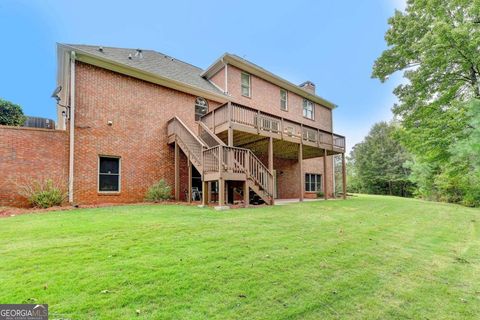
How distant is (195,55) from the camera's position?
119ft

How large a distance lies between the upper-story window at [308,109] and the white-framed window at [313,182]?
4636mm

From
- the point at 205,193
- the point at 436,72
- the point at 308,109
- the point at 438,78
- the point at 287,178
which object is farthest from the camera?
the point at 308,109

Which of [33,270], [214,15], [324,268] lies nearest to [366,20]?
[214,15]

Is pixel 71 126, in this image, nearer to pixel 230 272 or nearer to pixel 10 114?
pixel 10 114

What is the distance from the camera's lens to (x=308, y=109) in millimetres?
19812

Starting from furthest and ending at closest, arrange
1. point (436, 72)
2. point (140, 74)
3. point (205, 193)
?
point (436, 72)
point (140, 74)
point (205, 193)

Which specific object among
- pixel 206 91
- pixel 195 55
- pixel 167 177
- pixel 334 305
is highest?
pixel 195 55

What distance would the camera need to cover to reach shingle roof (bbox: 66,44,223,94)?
11523 millimetres

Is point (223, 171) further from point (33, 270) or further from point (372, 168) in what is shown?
point (372, 168)

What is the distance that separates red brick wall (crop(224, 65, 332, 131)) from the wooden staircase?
463 centimetres

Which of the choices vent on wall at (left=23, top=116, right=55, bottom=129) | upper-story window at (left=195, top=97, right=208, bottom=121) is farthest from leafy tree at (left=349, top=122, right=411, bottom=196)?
vent on wall at (left=23, top=116, right=55, bottom=129)

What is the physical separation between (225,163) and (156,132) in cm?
478

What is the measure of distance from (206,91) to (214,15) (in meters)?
12.8

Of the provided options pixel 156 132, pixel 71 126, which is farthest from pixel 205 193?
pixel 71 126
